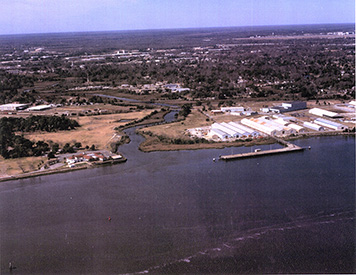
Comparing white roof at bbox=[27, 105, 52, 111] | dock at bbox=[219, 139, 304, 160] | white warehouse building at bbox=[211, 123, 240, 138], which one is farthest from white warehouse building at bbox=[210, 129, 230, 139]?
white roof at bbox=[27, 105, 52, 111]

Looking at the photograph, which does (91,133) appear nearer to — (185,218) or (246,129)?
(246,129)

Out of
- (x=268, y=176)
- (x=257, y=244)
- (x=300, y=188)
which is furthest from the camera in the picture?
(x=268, y=176)

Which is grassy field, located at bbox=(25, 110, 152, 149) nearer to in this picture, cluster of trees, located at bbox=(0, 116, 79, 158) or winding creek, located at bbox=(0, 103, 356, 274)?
cluster of trees, located at bbox=(0, 116, 79, 158)

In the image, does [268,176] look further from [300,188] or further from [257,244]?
[257,244]

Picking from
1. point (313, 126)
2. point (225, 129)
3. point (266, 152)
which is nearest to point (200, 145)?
point (225, 129)

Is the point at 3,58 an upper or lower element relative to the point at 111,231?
upper

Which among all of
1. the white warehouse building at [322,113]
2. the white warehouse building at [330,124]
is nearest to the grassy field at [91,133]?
the white warehouse building at [330,124]

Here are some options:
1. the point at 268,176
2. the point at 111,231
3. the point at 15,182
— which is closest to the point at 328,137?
the point at 268,176
